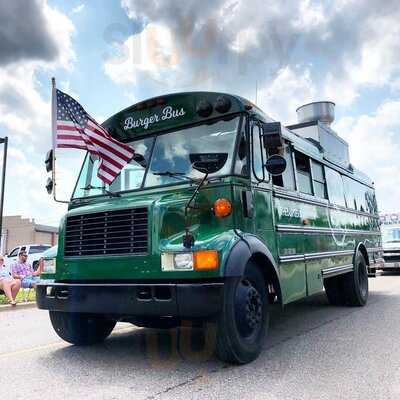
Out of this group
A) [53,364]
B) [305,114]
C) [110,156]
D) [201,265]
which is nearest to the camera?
[201,265]

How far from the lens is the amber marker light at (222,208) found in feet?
14.3

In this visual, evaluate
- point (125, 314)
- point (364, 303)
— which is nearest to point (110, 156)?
point (125, 314)

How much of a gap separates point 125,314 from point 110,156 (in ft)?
6.49

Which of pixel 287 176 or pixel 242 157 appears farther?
pixel 287 176

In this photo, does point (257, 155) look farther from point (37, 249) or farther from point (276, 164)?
point (37, 249)

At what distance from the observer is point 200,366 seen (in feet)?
14.4

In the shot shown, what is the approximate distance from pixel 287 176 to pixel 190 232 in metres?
2.15

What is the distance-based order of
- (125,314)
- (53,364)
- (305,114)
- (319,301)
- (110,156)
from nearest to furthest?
(125,314) → (53,364) → (110,156) → (305,114) → (319,301)

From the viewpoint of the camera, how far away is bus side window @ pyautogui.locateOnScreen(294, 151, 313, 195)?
6363mm

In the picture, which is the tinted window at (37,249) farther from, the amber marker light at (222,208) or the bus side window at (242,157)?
the amber marker light at (222,208)

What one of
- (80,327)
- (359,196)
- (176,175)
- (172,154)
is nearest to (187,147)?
(172,154)

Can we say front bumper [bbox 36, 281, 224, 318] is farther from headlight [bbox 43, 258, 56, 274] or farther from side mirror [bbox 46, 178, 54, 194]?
side mirror [bbox 46, 178, 54, 194]

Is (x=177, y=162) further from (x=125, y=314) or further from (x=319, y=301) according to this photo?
(x=319, y=301)

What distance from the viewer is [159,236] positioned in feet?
14.2
